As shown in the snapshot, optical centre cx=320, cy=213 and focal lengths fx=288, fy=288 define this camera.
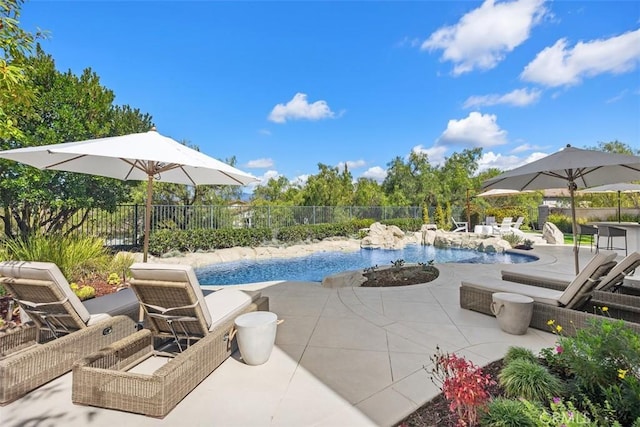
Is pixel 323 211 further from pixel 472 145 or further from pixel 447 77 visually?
pixel 472 145

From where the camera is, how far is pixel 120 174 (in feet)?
15.6

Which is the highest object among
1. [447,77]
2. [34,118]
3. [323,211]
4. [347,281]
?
[447,77]

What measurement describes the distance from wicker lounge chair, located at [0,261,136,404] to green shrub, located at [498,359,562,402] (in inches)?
135

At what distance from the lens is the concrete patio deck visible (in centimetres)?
197

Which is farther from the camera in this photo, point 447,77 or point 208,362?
point 447,77

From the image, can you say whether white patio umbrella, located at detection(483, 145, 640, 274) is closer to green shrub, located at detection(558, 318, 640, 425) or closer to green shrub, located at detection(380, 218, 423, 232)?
green shrub, located at detection(558, 318, 640, 425)

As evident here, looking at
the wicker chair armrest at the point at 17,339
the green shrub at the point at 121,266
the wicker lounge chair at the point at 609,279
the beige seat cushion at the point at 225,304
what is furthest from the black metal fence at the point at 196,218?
the wicker lounge chair at the point at 609,279

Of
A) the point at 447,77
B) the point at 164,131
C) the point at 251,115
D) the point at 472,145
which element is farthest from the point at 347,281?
the point at 472,145

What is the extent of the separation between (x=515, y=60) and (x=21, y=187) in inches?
670

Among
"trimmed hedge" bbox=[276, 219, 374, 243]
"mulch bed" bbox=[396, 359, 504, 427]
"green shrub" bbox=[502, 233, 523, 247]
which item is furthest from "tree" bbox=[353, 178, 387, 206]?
"mulch bed" bbox=[396, 359, 504, 427]

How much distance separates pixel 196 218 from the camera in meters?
11.8

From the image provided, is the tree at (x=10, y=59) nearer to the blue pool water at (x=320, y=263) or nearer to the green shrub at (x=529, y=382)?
the green shrub at (x=529, y=382)

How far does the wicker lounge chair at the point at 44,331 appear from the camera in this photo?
2166 millimetres

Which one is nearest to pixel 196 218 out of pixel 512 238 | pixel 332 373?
pixel 332 373
